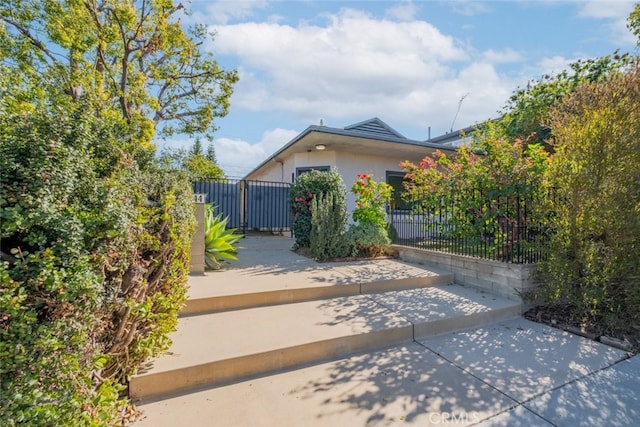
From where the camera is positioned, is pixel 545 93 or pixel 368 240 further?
pixel 545 93

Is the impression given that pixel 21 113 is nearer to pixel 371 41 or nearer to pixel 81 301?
pixel 81 301

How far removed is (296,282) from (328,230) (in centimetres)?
193

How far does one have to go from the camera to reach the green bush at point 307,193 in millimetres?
6609

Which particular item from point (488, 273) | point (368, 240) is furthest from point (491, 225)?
point (368, 240)

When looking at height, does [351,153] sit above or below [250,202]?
above

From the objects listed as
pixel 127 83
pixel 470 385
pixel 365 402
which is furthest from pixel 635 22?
pixel 127 83

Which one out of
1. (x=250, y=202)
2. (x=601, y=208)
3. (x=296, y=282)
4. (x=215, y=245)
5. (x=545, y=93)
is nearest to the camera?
(x=601, y=208)

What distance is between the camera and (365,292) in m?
4.25

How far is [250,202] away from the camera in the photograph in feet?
34.7

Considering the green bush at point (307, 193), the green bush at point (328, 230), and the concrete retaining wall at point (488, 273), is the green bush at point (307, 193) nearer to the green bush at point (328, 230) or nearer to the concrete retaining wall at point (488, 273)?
the green bush at point (328, 230)

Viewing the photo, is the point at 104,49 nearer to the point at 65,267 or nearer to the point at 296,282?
the point at 296,282

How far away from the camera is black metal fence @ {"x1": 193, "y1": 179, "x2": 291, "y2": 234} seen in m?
10.1

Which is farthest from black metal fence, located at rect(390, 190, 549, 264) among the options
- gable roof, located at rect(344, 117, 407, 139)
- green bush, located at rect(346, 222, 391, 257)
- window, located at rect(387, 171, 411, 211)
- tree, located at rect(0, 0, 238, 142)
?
gable roof, located at rect(344, 117, 407, 139)

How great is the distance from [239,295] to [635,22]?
14.2m
